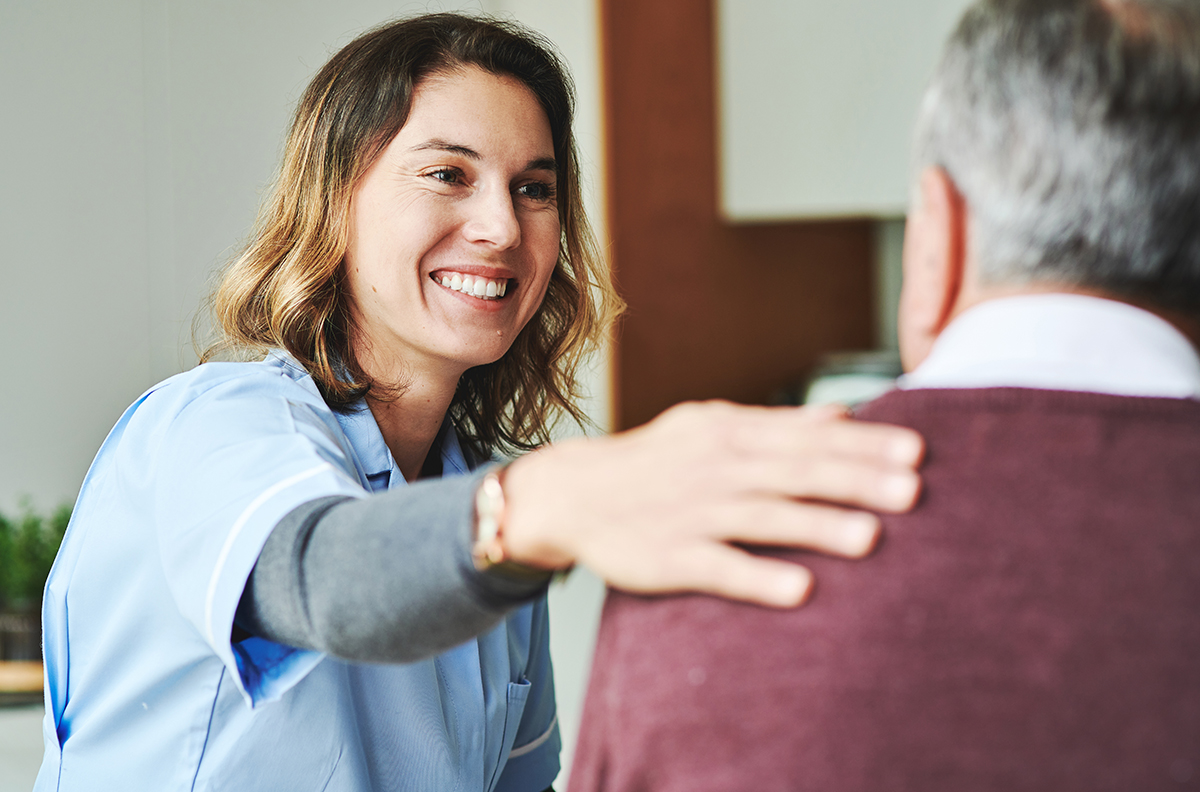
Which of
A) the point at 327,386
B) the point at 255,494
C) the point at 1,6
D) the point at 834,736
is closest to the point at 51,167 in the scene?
the point at 1,6

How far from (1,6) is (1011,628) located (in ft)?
9.75

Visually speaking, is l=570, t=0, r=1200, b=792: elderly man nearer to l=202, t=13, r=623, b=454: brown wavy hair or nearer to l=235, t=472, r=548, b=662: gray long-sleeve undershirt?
l=235, t=472, r=548, b=662: gray long-sleeve undershirt

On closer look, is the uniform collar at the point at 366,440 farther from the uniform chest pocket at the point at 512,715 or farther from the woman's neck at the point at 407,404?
the uniform chest pocket at the point at 512,715

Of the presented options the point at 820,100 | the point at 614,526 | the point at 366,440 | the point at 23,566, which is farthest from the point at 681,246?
the point at 614,526

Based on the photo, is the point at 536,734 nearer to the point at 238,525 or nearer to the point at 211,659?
the point at 211,659

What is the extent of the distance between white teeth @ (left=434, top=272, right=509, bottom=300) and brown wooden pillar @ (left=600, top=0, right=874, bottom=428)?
5.58 feet

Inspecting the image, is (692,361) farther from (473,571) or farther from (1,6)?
(473,571)

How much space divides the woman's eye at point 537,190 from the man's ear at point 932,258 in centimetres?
64

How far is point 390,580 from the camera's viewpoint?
0.59 m

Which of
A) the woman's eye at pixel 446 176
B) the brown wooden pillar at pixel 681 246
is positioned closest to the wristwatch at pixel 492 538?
the woman's eye at pixel 446 176

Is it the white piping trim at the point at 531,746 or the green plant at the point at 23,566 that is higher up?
the white piping trim at the point at 531,746

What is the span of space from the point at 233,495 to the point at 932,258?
17.6 inches

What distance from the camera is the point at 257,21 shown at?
301 centimetres

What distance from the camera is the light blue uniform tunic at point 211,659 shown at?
72 centimetres
